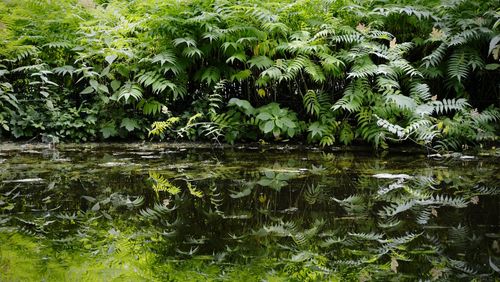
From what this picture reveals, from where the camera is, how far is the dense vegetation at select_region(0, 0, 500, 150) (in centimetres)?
529

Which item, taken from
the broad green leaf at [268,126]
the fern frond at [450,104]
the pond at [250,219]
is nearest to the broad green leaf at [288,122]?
the broad green leaf at [268,126]

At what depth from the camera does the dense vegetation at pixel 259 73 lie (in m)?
5.29

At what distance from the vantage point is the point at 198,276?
189cm

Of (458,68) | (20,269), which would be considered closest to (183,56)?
(458,68)

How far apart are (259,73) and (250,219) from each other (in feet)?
11.3

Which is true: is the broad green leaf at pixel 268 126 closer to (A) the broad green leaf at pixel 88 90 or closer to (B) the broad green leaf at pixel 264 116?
(B) the broad green leaf at pixel 264 116

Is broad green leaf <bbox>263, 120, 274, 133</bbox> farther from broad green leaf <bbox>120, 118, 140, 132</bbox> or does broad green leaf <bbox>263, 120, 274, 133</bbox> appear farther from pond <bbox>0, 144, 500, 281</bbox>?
broad green leaf <bbox>120, 118, 140, 132</bbox>

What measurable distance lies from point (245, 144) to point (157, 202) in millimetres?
2721

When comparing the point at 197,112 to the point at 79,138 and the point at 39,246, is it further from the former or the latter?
the point at 39,246

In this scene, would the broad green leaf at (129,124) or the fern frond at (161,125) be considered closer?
the fern frond at (161,125)

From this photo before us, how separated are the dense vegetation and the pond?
0.98m

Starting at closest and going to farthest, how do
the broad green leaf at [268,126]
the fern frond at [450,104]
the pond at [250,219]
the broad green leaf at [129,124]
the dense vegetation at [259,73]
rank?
1. the pond at [250,219]
2. the fern frond at [450,104]
3. the dense vegetation at [259,73]
4. the broad green leaf at [268,126]
5. the broad green leaf at [129,124]

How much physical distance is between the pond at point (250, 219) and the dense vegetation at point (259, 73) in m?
0.98

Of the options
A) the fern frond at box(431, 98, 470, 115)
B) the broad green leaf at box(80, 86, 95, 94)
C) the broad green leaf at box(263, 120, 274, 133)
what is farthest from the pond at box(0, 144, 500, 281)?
the broad green leaf at box(80, 86, 95, 94)
